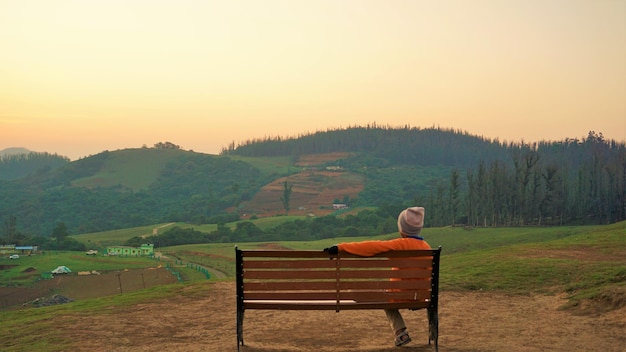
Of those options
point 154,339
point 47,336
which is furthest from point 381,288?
point 47,336

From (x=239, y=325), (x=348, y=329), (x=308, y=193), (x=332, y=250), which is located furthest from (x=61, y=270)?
(x=308, y=193)

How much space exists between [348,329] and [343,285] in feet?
6.76

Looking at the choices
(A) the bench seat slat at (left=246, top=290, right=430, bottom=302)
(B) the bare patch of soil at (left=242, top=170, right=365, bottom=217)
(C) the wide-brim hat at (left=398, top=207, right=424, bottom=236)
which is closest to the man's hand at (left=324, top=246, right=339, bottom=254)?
(A) the bench seat slat at (left=246, top=290, right=430, bottom=302)

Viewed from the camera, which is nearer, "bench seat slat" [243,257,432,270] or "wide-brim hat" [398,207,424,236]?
"bench seat slat" [243,257,432,270]

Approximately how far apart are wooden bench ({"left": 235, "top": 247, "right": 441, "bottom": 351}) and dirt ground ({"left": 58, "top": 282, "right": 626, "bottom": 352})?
2.32ft

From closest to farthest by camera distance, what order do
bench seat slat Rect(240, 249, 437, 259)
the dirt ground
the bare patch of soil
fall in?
bench seat slat Rect(240, 249, 437, 259) < the dirt ground < the bare patch of soil

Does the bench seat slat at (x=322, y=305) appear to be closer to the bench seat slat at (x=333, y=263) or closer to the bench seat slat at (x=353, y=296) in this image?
the bench seat slat at (x=353, y=296)

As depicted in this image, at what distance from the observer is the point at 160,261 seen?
267ft

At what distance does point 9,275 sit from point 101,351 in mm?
73909

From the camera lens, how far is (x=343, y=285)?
734 centimetres

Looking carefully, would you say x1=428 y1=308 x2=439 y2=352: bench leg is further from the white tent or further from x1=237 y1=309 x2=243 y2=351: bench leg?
the white tent

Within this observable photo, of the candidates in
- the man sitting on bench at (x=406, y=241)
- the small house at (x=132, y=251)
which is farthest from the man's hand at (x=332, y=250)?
the small house at (x=132, y=251)

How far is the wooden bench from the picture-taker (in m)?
7.25

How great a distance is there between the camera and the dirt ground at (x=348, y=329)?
26.0ft
